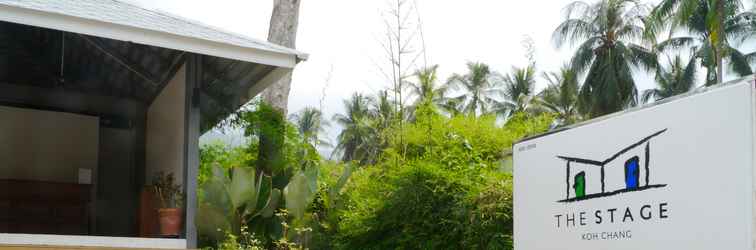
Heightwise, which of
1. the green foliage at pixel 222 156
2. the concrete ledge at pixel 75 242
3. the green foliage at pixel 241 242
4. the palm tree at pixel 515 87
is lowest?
the green foliage at pixel 241 242

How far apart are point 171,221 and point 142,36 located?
6.02ft

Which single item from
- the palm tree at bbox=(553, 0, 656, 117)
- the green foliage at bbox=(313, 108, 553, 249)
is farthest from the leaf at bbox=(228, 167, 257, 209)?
the palm tree at bbox=(553, 0, 656, 117)

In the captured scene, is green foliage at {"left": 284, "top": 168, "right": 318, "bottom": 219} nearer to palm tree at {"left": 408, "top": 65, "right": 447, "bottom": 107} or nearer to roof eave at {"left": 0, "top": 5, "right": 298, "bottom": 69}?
palm tree at {"left": 408, "top": 65, "right": 447, "bottom": 107}

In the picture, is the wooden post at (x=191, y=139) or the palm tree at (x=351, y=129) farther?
the palm tree at (x=351, y=129)

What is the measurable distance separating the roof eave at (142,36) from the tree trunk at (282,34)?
16.9 ft

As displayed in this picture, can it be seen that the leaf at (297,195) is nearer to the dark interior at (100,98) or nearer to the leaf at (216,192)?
the leaf at (216,192)

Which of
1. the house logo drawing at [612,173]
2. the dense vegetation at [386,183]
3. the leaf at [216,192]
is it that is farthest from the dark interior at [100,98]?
the house logo drawing at [612,173]

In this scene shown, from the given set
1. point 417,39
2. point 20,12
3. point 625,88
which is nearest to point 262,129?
point 417,39

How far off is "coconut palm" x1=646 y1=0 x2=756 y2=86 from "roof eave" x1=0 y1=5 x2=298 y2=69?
65.2 ft

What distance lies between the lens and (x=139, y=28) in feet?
24.0

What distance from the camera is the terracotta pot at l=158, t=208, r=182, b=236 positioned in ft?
26.7

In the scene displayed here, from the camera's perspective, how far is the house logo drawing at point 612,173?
5227 mm

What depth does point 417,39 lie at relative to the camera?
9.84 metres

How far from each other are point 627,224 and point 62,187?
21.6ft
